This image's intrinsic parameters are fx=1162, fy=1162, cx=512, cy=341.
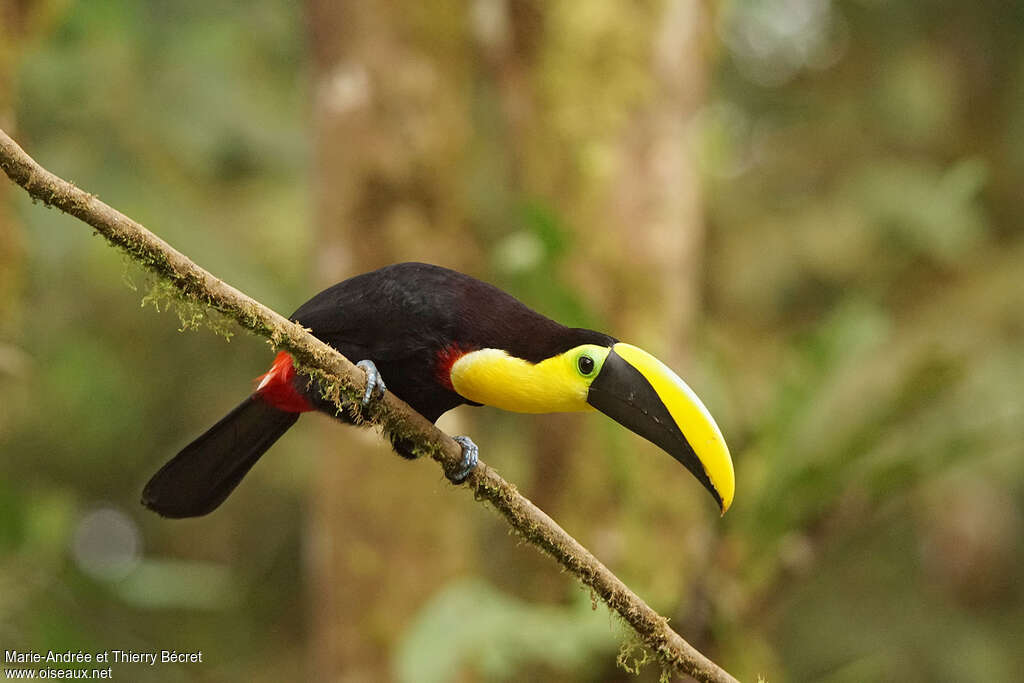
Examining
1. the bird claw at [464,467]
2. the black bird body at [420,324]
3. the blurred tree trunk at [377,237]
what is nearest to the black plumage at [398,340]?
the black bird body at [420,324]

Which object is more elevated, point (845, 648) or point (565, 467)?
point (845, 648)

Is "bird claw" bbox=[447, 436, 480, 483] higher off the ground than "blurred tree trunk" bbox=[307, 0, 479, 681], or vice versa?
"blurred tree trunk" bbox=[307, 0, 479, 681]

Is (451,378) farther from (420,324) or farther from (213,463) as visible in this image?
(213,463)

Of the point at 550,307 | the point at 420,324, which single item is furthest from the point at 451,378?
the point at 550,307

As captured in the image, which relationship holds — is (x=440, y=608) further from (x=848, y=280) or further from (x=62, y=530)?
(x=848, y=280)

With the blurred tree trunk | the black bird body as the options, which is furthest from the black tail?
the blurred tree trunk

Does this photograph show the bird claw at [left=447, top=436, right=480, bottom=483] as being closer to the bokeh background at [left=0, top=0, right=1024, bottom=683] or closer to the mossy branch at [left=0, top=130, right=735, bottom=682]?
the mossy branch at [left=0, top=130, right=735, bottom=682]

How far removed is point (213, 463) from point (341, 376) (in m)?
0.58

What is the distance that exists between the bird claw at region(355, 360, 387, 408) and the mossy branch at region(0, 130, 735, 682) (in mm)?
22

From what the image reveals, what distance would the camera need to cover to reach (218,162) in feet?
22.9

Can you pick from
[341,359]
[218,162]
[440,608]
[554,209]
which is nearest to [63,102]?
[218,162]

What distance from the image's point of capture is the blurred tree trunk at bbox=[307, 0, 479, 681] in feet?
13.1

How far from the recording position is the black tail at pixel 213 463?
2.30 m

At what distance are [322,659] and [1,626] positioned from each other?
127 centimetres
